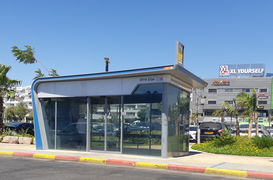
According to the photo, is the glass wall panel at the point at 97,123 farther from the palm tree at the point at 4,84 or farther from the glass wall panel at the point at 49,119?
the palm tree at the point at 4,84

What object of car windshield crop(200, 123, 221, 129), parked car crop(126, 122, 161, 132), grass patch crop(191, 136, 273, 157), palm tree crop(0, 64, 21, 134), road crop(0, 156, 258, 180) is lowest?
road crop(0, 156, 258, 180)

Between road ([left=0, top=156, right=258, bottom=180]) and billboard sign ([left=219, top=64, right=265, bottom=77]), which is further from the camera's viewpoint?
billboard sign ([left=219, top=64, right=265, bottom=77])

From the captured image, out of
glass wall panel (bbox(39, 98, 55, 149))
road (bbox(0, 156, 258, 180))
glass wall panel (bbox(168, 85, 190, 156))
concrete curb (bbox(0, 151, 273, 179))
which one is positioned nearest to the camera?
road (bbox(0, 156, 258, 180))

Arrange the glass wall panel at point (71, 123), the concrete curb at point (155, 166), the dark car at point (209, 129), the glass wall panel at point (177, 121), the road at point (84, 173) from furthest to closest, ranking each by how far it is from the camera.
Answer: the dark car at point (209, 129) → the glass wall panel at point (71, 123) → the glass wall panel at point (177, 121) → the concrete curb at point (155, 166) → the road at point (84, 173)

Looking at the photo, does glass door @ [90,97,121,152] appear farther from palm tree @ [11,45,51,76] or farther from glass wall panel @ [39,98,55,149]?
palm tree @ [11,45,51,76]

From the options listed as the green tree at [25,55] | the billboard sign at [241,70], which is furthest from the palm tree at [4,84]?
the billboard sign at [241,70]

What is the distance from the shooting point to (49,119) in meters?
13.3

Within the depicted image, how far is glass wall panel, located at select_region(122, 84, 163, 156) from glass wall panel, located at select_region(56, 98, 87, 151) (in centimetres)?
206

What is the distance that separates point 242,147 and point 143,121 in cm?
506

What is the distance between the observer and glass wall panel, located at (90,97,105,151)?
39.6 feet

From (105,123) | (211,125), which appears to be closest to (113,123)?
(105,123)

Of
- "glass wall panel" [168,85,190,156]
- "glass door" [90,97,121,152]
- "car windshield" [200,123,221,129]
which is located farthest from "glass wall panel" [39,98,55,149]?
"car windshield" [200,123,221,129]

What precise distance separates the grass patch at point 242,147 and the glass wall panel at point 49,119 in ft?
23.0

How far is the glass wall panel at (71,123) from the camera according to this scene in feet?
40.9
